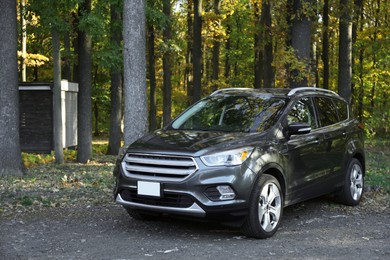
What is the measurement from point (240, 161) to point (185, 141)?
2.49 feet

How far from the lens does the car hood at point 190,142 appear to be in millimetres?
6000

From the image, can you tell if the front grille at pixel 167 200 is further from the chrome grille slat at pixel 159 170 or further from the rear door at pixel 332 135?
the rear door at pixel 332 135

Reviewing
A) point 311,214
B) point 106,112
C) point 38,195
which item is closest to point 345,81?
point 311,214

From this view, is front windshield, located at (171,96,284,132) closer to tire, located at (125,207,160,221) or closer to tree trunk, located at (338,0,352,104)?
tire, located at (125,207,160,221)

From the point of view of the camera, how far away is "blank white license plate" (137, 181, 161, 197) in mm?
6012

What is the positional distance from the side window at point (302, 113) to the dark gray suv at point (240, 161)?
0.02 metres

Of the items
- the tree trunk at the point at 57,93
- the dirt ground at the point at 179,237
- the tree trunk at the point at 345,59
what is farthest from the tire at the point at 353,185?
the tree trunk at the point at 57,93

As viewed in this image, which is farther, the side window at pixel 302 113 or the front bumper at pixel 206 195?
the side window at pixel 302 113

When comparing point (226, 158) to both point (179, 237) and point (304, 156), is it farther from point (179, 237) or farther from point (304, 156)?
point (304, 156)

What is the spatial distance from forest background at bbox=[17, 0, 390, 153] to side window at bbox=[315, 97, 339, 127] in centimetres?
488

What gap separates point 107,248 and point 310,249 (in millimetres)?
2352

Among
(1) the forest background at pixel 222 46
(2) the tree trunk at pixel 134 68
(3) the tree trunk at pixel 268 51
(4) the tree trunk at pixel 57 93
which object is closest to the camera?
(2) the tree trunk at pixel 134 68

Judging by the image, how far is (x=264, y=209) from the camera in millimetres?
6301

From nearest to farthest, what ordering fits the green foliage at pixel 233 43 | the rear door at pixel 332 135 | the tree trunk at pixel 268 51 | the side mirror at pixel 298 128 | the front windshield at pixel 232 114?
the side mirror at pixel 298 128 < the front windshield at pixel 232 114 < the rear door at pixel 332 135 < the green foliage at pixel 233 43 < the tree trunk at pixel 268 51
